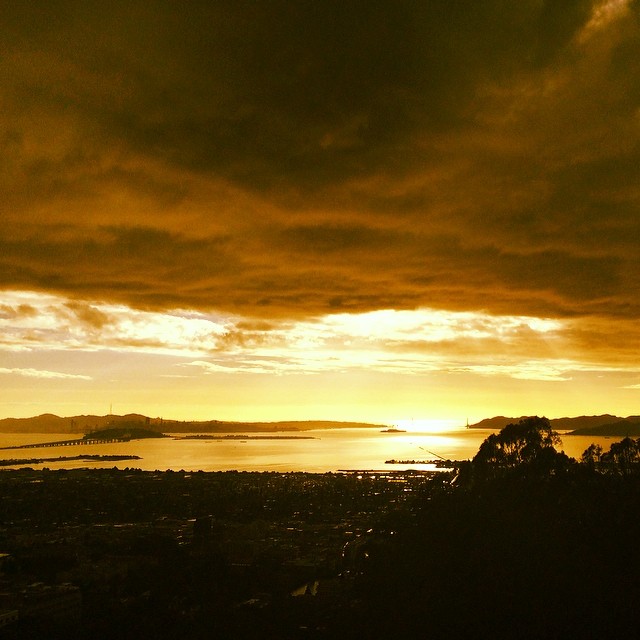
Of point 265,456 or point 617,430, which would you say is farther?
point 617,430

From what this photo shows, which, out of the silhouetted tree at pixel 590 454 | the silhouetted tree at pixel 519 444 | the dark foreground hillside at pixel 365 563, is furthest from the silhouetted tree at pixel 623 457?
the silhouetted tree at pixel 519 444

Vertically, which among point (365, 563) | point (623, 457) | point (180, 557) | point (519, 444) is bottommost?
point (180, 557)

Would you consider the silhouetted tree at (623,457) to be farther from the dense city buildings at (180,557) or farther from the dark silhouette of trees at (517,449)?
the dense city buildings at (180,557)

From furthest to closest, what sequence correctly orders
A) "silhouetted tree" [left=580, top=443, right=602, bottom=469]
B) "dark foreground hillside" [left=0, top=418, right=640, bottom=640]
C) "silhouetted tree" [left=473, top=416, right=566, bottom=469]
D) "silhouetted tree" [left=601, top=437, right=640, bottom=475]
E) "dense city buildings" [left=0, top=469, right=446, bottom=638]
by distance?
1. "silhouetted tree" [left=473, top=416, right=566, bottom=469]
2. "silhouetted tree" [left=580, top=443, right=602, bottom=469]
3. "silhouetted tree" [left=601, top=437, right=640, bottom=475]
4. "dense city buildings" [left=0, top=469, right=446, bottom=638]
5. "dark foreground hillside" [left=0, top=418, right=640, bottom=640]

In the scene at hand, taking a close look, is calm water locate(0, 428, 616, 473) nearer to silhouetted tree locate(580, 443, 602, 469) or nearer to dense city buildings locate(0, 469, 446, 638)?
dense city buildings locate(0, 469, 446, 638)

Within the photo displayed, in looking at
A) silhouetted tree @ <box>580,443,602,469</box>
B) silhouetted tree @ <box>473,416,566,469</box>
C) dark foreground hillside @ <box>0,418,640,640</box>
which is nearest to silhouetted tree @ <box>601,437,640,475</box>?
dark foreground hillside @ <box>0,418,640,640</box>

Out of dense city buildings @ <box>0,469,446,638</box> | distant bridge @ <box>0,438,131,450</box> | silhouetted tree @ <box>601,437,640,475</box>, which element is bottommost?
distant bridge @ <box>0,438,131,450</box>

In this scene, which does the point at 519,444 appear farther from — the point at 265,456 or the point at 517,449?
the point at 265,456

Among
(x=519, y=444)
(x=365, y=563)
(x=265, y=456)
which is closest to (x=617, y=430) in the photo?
(x=265, y=456)
